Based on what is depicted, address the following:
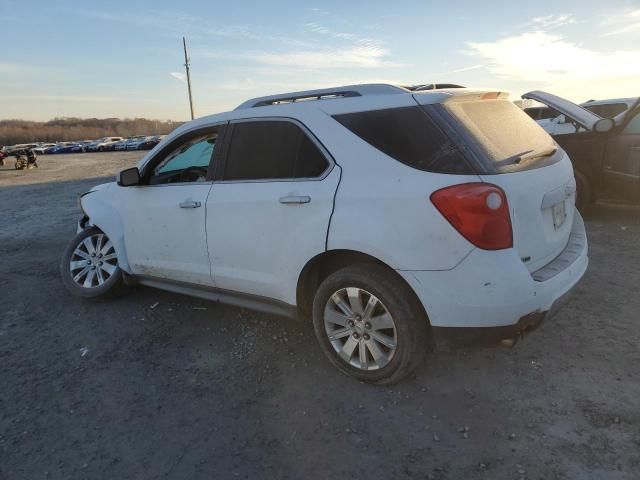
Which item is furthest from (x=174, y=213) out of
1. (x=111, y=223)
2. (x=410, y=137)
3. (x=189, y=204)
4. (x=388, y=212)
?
(x=410, y=137)

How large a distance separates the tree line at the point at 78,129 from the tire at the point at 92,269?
82.0 m

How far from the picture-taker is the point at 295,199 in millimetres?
3059

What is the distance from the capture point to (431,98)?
9.21 feet

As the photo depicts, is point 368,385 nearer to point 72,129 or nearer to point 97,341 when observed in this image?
point 97,341

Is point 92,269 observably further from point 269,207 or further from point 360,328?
point 360,328

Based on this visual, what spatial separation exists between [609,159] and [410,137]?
512 cm

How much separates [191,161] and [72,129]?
108m

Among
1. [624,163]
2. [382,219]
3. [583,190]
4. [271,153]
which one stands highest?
[271,153]

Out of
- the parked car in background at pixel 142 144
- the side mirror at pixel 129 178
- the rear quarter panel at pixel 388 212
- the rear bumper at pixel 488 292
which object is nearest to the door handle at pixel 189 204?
the side mirror at pixel 129 178

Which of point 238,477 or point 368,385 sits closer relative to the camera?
point 238,477

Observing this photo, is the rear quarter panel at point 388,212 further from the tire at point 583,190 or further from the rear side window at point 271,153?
the tire at point 583,190

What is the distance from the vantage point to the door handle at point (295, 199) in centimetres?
301

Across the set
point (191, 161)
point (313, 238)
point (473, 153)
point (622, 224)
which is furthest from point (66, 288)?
point (622, 224)

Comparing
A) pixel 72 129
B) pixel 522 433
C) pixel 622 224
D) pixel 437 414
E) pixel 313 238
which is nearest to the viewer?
pixel 522 433
